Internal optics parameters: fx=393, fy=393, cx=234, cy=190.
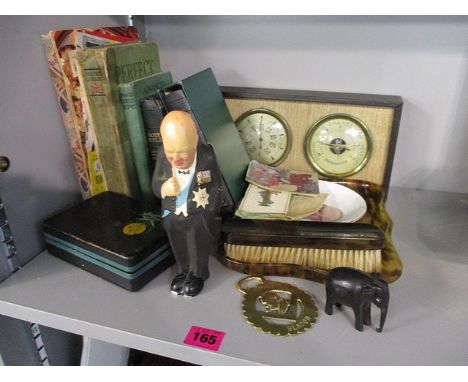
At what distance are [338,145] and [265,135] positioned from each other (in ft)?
0.45

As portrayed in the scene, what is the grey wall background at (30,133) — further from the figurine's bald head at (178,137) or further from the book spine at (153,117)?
the figurine's bald head at (178,137)

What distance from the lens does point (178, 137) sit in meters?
0.42

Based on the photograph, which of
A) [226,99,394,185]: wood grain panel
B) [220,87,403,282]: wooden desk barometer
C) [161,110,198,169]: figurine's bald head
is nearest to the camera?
[161,110,198,169]: figurine's bald head

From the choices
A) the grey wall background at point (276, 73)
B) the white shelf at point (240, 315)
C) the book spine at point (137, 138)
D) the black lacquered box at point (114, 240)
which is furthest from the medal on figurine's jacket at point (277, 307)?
the grey wall background at point (276, 73)

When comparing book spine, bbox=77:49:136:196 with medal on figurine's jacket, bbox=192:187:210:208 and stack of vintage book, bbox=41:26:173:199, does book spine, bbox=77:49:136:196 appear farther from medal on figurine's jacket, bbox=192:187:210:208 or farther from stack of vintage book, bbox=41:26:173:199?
medal on figurine's jacket, bbox=192:187:210:208

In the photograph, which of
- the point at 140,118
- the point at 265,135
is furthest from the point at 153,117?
the point at 265,135

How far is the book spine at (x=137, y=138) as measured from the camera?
59cm

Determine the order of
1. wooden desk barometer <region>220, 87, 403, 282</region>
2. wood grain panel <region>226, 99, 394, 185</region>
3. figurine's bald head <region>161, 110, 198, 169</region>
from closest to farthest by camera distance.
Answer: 1. figurine's bald head <region>161, 110, 198, 169</region>
2. wooden desk barometer <region>220, 87, 403, 282</region>
3. wood grain panel <region>226, 99, 394, 185</region>

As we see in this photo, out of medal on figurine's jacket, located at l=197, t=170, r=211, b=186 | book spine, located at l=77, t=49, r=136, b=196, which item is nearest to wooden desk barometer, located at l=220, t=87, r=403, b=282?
medal on figurine's jacket, located at l=197, t=170, r=211, b=186

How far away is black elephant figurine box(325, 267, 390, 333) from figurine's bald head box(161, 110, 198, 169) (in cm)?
22

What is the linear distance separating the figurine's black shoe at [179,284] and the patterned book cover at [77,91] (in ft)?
0.76

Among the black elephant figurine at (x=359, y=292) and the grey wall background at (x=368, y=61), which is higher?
the grey wall background at (x=368, y=61)

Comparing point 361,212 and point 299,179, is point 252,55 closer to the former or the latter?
point 299,179

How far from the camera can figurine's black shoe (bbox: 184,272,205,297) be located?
512 mm
